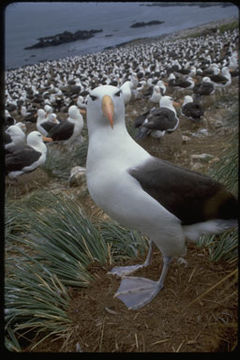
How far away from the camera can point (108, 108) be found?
2.41 m

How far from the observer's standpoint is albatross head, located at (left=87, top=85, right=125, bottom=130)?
7.98 ft

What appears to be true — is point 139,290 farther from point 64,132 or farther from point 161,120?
point 64,132

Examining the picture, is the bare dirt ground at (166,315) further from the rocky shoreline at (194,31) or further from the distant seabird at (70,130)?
the rocky shoreline at (194,31)

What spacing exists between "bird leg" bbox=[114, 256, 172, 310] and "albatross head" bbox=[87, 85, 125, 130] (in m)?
1.15

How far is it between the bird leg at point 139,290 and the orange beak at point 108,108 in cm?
117

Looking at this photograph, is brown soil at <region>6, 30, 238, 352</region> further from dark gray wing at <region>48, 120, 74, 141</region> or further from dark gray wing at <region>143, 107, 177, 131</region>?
dark gray wing at <region>48, 120, 74, 141</region>

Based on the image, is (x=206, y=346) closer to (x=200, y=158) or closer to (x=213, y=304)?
(x=213, y=304)

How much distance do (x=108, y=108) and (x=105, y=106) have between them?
3 cm

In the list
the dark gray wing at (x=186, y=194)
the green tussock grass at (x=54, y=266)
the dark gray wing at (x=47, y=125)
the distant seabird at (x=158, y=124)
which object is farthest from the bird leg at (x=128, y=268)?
the dark gray wing at (x=47, y=125)

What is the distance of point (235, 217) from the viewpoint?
2.49 meters

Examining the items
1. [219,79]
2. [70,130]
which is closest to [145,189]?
[70,130]

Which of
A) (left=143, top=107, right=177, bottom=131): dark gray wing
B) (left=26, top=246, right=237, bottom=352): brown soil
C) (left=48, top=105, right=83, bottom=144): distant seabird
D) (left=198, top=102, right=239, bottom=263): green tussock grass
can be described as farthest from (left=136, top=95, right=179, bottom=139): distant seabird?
(left=26, top=246, right=237, bottom=352): brown soil

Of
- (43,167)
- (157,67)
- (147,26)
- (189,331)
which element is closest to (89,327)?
(189,331)

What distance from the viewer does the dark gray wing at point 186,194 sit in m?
2.41
